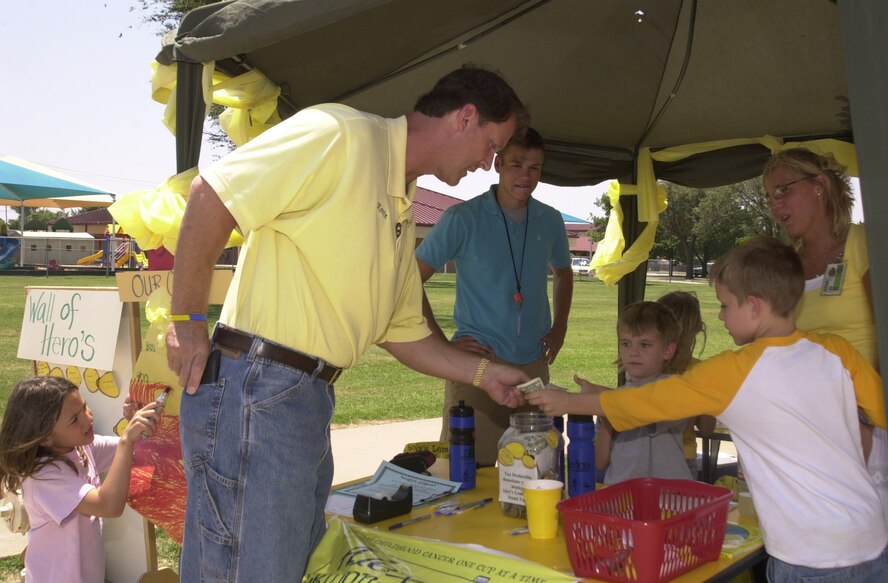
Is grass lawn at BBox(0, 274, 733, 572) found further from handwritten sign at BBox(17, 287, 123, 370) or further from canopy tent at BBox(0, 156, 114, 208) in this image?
canopy tent at BBox(0, 156, 114, 208)

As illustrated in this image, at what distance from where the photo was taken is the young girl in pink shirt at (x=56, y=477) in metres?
3.15

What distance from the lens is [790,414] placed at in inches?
84.2

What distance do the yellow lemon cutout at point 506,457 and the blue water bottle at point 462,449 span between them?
0.39m

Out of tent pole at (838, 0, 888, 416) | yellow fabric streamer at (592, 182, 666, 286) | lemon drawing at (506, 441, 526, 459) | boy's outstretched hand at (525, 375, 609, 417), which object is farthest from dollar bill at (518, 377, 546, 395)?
yellow fabric streamer at (592, 182, 666, 286)

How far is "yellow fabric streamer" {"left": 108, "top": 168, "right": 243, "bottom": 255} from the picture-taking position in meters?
3.03

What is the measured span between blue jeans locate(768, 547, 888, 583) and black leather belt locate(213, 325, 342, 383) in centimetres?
132

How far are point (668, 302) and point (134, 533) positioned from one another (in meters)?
2.77

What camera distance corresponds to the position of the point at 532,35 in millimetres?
4363

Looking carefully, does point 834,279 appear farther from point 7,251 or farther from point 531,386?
point 7,251

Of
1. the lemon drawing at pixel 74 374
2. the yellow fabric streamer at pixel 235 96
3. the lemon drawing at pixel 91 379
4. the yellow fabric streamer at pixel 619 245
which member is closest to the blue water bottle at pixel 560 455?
the yellow fabric streamer at pixel 235 96

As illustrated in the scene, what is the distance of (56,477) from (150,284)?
86 cm

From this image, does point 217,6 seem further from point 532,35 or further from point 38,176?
point 38,176

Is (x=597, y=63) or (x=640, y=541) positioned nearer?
(x=640, y=541)

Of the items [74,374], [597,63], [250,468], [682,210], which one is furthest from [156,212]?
[682,210]
